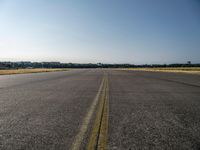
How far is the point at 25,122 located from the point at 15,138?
131 centimetres

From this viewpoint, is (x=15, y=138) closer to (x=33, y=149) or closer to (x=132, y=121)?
(x=33, y=149)

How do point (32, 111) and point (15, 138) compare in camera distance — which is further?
point (32, 111)

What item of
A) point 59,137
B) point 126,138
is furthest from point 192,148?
point 59,137

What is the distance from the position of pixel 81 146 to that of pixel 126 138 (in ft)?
3.21

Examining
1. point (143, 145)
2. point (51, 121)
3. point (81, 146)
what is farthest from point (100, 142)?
point (51, 121)

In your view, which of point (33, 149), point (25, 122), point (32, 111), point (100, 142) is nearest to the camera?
point (33, 149)

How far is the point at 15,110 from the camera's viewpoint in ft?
23.4

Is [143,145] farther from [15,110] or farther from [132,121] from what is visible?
[15,110]

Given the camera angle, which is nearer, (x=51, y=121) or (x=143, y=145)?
(x=143, y=145)

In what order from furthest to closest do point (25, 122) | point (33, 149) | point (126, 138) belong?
point (25, 122) < point (126, 138) < point (33, 149)

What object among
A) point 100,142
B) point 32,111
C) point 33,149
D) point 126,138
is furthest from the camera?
point 32,111

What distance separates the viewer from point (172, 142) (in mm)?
3975

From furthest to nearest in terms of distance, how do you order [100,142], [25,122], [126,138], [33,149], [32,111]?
1. [32,111]
2. [25,122]
3. [126,138]
4. [100,142]
5. [33,149]

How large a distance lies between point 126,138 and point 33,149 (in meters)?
1.76
